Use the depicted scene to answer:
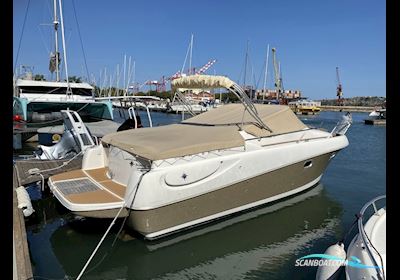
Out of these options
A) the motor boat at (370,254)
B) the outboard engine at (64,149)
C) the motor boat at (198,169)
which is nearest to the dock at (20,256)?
the motor boat at (198,169)

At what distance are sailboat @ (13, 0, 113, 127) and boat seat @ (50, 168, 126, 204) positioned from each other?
11.9 metres

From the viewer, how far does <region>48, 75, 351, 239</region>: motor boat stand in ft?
18.8

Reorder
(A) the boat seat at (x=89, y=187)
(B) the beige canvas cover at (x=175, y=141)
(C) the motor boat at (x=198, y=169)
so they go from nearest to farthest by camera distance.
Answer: (C) the motor boat at (x=198, y=169) < (A) the boat seat at (x=89, y=187) < (B) the beige canvas cover at (x=175, y=141)

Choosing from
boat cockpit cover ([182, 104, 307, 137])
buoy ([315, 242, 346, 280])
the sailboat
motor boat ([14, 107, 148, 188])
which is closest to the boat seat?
motor boat ([14, 107, 148, 188])

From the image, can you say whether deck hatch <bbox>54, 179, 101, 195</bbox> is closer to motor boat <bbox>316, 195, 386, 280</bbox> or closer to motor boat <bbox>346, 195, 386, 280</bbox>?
motor boat <bbox>316, 195, 386, 280</bbox>

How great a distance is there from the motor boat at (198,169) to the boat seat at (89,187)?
17 mm

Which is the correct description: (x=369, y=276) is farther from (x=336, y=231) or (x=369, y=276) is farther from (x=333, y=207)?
(x=333, y=207)

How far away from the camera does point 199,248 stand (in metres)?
5.98

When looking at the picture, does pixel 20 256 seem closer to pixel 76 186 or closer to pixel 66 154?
pixel 76 186

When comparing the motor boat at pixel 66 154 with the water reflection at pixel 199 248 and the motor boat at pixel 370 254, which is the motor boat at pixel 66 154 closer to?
the water reflection at pixel 199 248

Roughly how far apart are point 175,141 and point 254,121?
2.10 meters

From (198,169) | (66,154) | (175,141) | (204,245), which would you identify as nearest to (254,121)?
(175,141)

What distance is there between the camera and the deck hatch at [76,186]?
20.7 ft
